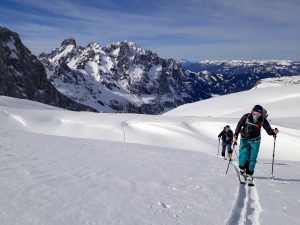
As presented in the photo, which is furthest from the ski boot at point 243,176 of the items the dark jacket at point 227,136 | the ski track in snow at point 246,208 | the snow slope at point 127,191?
the dark jacket at point 227,136

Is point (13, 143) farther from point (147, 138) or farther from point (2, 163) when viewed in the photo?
point (147, 138)

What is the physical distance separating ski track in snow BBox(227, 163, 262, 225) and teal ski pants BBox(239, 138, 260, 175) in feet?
4.80

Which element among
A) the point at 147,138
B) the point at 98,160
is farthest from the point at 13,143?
the point at 147,138

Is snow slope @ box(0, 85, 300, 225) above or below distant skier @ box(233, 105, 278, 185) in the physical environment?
below

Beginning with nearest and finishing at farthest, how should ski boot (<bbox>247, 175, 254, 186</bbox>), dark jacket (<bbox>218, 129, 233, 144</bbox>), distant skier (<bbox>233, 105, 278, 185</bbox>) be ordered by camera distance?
1. ski boot (<bbox>247, 175, 254, 186</bbox>)
2. distant skier (<bbox>233, 105, 278, 185</bbox>)
3. dark jacket (<bbox>218, 129, 233, 144</bbox>)

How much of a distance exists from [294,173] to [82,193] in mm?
9385

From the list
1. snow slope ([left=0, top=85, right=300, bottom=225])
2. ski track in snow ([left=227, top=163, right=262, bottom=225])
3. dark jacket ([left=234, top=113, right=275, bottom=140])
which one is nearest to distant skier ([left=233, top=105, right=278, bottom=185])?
dark jacket ([left=234, top=113, right=275, bottom=140])

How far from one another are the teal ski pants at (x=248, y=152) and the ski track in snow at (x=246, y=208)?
4.80 feet

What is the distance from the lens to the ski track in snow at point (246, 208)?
681 centimetres

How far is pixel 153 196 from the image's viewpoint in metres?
8.12

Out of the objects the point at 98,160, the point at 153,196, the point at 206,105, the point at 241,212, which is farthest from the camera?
the point at 206,105

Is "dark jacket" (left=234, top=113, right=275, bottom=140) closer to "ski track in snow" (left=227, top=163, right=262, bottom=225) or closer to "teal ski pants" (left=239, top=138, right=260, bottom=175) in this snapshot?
"teal ski pants" (left=239, top=138, right=260, bottom=175)

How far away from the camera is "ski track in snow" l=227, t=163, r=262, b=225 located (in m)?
6.81

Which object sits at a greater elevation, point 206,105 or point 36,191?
point 206,105
